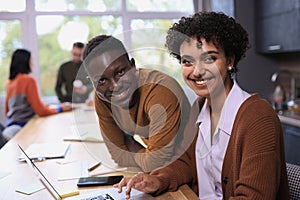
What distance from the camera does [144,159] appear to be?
1.14m

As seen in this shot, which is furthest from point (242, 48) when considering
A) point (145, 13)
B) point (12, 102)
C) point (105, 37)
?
point (145, 13)

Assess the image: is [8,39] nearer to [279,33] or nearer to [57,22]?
[57,22]

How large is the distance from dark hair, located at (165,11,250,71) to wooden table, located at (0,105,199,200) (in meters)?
0.46

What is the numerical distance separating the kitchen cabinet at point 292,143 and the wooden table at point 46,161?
1456mm

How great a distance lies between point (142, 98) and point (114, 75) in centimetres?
15

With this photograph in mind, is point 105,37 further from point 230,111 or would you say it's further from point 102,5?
point 102,5

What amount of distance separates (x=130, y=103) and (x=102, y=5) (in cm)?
349

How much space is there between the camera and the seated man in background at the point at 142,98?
1.07 meters

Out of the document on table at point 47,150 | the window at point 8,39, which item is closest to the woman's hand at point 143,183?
the document on table at point 47,150

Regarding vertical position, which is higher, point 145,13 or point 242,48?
point 145,13

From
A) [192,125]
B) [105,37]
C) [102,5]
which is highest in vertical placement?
[102,5]

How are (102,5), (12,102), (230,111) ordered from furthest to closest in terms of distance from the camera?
(102,5)
(12,102)
(230,111)

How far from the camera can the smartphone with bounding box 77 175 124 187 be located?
45.1 inches

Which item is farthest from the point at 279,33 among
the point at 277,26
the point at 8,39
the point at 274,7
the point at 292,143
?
the point at 8,39
